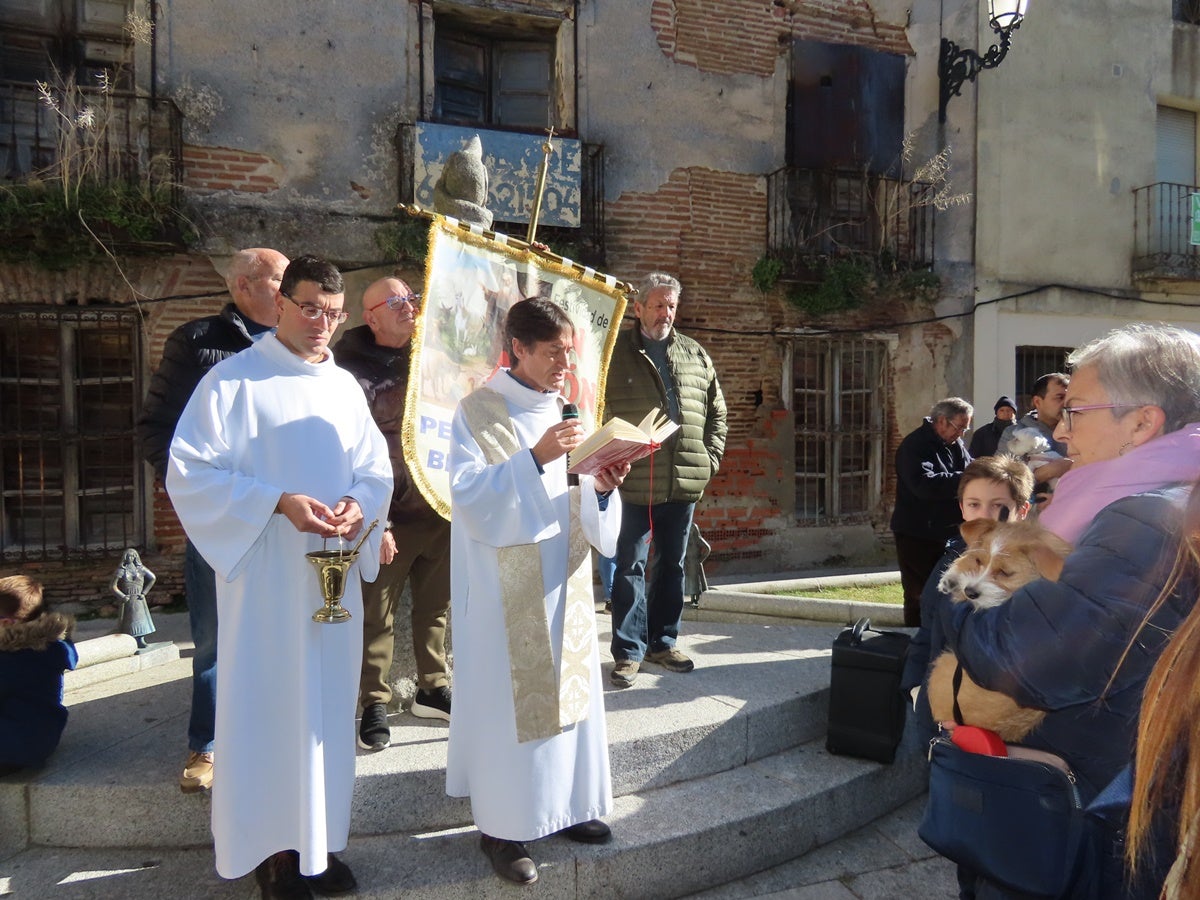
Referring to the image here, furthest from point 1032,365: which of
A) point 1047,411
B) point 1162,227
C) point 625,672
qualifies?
point 625,672

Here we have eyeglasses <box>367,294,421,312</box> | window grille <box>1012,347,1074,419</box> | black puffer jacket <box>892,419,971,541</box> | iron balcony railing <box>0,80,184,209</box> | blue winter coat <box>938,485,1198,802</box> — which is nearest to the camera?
blue winter coat <box>938,485,1198,802</box>

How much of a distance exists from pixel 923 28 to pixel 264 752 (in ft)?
35.7

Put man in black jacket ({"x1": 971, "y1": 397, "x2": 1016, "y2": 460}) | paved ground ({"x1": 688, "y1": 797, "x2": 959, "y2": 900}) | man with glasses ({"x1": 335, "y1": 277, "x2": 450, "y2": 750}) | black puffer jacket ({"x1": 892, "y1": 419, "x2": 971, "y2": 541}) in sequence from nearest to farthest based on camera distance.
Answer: paved ground ({"x1": 688, "y1": 797, "x2": 959, "y2": 900}) → man with glasses ({"x1": 335, "y1": 277, "x2": 450, "y2": 750}) → black puffer jacket ({"x1": 892, "y1": 419, "x2": 971, "y2": 541}) → man in black jacket ({"x1": 971, "y1": 397, "x2": 1016, "y2": 460})

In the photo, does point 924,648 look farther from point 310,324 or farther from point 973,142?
point 973,142

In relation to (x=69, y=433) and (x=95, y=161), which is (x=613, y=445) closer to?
(x=95, y=161)

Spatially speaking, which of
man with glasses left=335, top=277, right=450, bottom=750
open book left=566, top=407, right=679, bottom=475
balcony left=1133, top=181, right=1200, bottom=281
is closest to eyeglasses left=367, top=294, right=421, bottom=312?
man with glasses left=335, top=277, right=450, bottom=750

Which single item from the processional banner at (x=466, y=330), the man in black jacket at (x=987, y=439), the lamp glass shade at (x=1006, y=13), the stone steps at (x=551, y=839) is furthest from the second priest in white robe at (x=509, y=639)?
the lamp glass shade at (x=1006, y=13)

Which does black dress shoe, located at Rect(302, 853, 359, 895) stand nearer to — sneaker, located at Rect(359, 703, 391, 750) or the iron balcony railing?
sneaker, located at Rect(359, 703, 391, 750)

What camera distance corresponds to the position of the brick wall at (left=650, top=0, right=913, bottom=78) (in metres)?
9.12

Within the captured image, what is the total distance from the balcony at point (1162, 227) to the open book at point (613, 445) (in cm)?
1120

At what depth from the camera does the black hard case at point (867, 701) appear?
3.90m

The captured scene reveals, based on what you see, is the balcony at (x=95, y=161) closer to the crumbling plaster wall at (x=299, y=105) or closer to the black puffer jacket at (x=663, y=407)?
the crumbling plaster wall at (x=299, y=105)

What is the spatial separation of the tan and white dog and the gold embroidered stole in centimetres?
127

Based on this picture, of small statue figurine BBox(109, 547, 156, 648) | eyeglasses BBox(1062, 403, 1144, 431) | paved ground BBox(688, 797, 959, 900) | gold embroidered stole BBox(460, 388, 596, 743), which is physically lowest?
paved ground BBox(688, 797, 959, 900)
